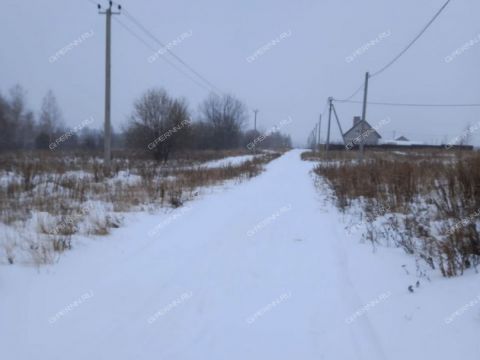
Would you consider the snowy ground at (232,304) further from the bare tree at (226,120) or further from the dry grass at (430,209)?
the bare tree at (226,120)

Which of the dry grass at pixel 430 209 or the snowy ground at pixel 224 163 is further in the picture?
the snowy ground at pixel 224 163

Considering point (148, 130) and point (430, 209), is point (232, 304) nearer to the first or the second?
point (430, 209)

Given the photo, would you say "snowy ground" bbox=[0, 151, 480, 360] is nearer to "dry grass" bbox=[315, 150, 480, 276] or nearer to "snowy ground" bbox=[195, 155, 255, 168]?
"dry grass" bbox=[315, 150, 480, 276]

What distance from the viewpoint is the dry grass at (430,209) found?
13.0 ft

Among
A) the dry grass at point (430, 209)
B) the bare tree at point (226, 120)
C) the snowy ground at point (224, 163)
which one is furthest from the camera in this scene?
the bare tree at point (226, 120)

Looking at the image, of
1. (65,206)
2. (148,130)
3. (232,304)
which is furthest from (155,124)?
(232,304)

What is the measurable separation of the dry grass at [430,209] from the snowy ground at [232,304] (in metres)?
0.33

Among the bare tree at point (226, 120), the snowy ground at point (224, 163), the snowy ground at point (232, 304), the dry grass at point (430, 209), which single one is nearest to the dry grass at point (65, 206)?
the snowy ground at point (232, 304)

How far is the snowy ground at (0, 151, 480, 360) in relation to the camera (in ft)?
8.51

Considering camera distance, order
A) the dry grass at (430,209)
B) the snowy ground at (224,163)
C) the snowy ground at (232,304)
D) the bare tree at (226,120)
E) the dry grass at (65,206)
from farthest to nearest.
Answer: the bare tree at (226,120), the snowy ground at (224,163), the dry grass at (65,206), the dry grass at (430,209), the snowy ground at (232,304)

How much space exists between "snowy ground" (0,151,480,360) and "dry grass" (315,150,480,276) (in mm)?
329

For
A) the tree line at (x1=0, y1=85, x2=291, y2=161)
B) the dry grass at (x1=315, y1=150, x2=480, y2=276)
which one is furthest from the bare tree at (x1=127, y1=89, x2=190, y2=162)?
the dry grass at (x1=315, y1=150, x2=480, y2=276)

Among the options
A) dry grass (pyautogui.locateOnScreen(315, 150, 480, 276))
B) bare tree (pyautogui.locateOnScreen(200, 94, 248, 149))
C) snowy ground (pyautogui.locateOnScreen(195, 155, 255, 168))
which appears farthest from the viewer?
bare tree (pyautogui.locateOnScreen(200, 94, 248, 149))

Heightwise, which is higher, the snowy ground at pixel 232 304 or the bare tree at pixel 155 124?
the bare tree at pixel 155 124
